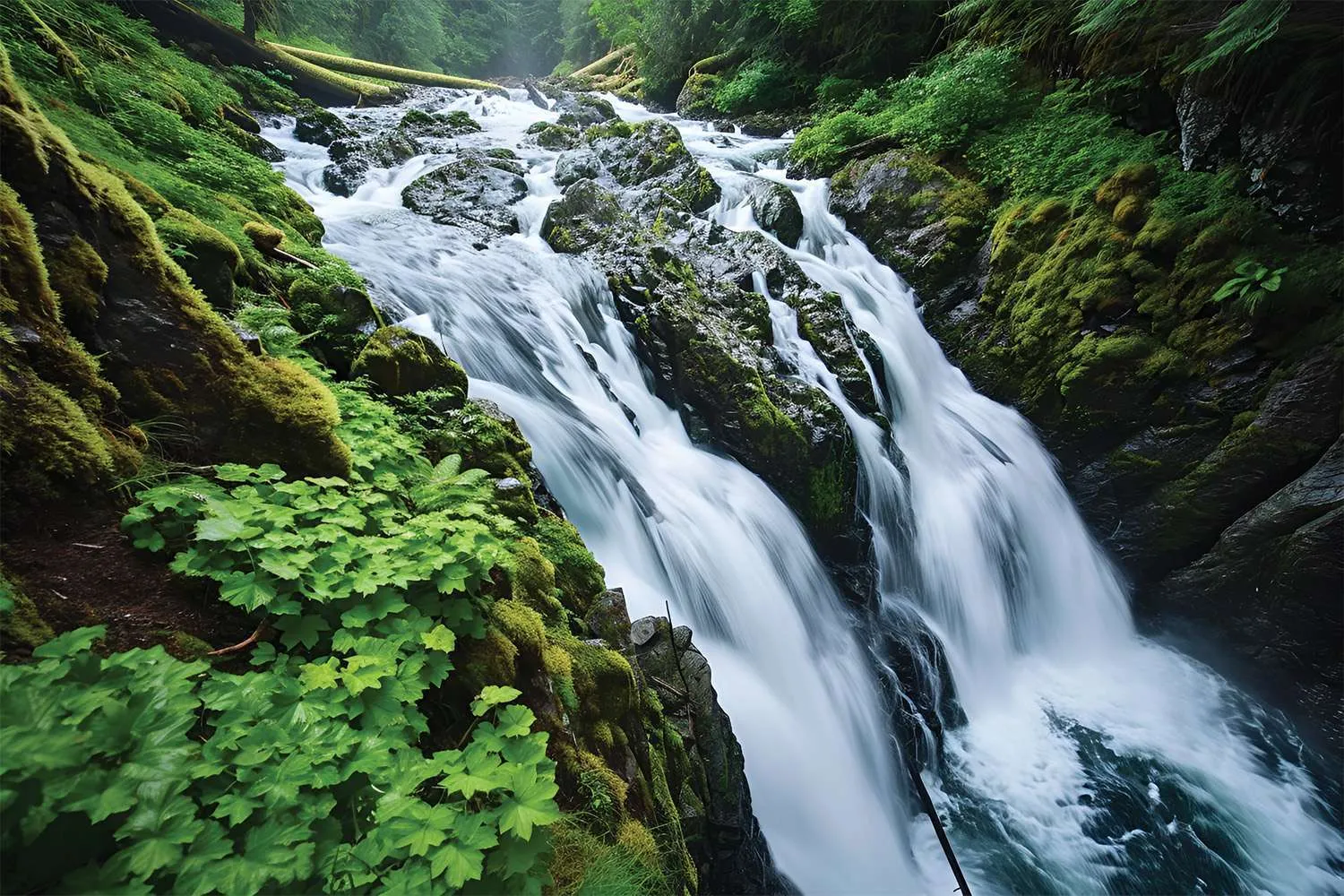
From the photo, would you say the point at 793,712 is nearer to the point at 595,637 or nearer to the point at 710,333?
the point at 595,637

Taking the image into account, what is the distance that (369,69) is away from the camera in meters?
18.2

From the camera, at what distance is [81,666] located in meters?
1.16

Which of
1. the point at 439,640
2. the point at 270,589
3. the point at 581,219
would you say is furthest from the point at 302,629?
the point at 581,219

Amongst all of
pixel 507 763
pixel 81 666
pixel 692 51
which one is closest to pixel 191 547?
pixel 81 666

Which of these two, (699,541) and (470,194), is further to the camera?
(470,194)

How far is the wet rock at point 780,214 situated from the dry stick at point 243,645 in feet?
30.2

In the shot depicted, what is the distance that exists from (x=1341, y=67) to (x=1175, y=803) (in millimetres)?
7349

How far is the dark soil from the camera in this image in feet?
4.88

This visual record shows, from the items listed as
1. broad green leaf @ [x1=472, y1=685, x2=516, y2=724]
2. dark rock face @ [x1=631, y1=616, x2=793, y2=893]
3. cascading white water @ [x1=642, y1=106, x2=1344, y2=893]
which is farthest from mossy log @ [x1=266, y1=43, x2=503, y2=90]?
broad green leaf @ [x1=472, y1=685, x2=516, y2=724]

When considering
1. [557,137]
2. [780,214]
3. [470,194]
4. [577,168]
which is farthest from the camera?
[557,137]

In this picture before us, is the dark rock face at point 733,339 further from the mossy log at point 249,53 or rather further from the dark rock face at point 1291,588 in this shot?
the mossy log at point 249,53

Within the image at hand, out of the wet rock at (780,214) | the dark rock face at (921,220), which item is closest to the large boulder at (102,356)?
the wet rock at (780,214)

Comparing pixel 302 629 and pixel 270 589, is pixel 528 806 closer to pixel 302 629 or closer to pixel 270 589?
pixel 302 629

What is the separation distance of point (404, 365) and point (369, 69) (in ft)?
69.0
